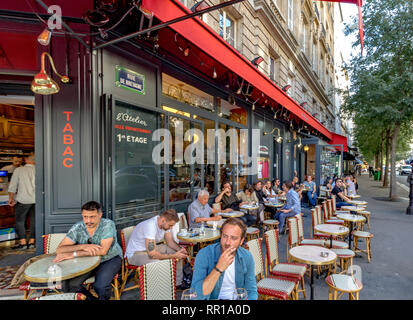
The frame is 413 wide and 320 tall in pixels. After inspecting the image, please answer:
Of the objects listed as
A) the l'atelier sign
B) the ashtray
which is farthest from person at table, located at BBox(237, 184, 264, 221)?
the l'atelier sign

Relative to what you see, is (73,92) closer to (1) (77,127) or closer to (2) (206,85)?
(1) (77,127)

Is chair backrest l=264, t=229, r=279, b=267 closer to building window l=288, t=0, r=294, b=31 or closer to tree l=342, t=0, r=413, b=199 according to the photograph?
tree l=342, t=0, r=413, b=199

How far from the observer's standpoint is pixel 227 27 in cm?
923

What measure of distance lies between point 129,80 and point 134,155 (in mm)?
1497

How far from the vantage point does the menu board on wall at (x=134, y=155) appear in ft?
15.1

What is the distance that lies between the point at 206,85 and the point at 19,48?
4.56 m

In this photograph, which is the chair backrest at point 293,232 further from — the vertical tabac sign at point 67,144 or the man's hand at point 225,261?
the vertical tabac sign at point 67,144

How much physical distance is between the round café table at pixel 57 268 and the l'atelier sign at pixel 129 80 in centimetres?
314

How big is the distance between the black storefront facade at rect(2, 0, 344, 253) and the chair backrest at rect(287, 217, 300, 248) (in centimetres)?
275

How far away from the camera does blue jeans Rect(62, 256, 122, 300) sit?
297cm

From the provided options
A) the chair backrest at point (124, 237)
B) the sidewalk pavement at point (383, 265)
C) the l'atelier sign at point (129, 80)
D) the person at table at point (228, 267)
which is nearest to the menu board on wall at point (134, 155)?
the l'atelier sign at point (129, 80)

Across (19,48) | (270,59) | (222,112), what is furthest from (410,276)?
(270,59)

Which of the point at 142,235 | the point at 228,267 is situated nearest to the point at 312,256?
the point at 228,267
